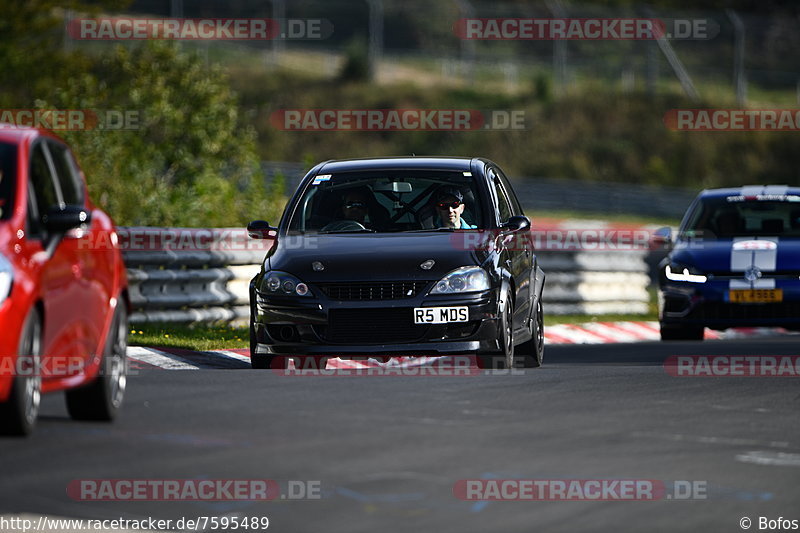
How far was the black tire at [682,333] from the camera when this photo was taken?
59.4 feet

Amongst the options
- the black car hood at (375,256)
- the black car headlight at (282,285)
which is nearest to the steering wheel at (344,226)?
the black car hood at (375,256)

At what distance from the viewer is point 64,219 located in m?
8.61

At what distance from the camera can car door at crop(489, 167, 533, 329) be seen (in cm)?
1321

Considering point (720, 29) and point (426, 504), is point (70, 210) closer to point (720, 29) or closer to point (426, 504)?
point (426, 504)

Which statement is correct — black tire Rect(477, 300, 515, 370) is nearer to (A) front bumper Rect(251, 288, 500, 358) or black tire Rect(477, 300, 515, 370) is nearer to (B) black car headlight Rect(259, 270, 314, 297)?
(A) front bumper Rect(251, 288, 500, 358)

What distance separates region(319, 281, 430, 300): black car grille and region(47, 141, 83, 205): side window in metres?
2.93

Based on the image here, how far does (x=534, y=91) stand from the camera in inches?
2559

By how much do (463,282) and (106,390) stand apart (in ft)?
12.0

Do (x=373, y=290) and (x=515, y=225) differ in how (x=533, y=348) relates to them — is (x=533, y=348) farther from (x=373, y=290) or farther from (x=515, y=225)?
(x=373, y=290)

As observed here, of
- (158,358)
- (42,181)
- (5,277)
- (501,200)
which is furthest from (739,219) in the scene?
(5,277)

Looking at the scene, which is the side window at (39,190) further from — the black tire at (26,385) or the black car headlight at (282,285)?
the black car headlight at (282,285)

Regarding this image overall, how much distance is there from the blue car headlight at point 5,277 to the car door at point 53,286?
34 centimetres

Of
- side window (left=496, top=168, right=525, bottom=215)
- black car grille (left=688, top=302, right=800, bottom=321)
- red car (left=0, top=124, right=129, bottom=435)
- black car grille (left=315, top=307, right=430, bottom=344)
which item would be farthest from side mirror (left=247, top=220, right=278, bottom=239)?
black car grille (left=688, top=302, right=800, bottom=321)

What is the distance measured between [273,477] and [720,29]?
2743 inches
